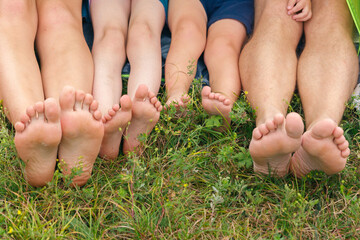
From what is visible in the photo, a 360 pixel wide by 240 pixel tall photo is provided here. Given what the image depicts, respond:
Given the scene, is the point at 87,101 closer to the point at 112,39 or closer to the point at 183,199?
the point at 183,199

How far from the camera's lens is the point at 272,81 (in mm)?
1668

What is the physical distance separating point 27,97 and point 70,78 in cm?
19

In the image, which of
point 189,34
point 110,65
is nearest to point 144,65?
point 110,65

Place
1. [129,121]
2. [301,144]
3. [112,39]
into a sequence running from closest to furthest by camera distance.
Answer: [301,144], [129,121], [112,39]

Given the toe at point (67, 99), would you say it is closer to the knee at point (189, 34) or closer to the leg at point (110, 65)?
the leg at point (110, 65)

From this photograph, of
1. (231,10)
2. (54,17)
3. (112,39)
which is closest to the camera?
(54,17)

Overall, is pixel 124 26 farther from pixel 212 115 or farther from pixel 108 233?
pixel 108 233

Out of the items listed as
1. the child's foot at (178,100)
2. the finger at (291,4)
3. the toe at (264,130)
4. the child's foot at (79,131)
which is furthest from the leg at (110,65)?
the finger at (291,4)

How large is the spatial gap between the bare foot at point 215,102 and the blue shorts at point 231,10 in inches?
22.8

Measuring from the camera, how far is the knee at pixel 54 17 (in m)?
1.77

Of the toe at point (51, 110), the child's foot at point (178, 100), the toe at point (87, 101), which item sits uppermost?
the toe at point (51, 110)

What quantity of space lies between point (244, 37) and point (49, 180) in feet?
3.54

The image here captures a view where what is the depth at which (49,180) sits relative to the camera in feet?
4.77

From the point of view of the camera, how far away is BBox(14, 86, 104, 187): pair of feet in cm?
130
